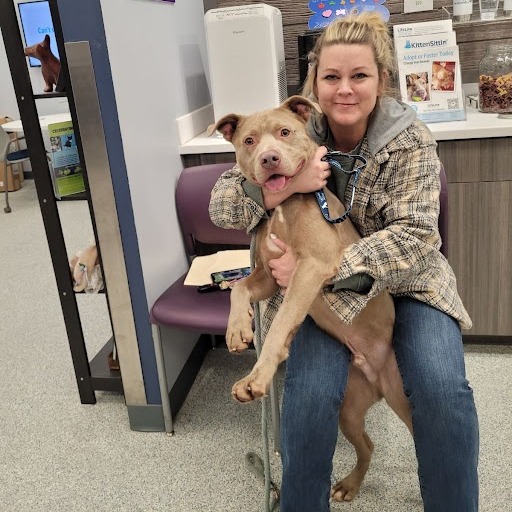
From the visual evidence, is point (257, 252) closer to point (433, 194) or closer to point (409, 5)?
point (433, 194)

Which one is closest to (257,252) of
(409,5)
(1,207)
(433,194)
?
(433,194)

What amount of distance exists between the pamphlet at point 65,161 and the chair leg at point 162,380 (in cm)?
56

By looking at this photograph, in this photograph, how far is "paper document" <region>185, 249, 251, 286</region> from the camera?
2.14 metres

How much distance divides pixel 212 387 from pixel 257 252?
108 cm

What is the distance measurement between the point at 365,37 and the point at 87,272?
50.6 inches

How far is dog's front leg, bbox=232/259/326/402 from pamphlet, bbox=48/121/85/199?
3.33 ft

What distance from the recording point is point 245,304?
52.2 inches

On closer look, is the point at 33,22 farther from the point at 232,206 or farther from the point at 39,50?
the point at 232,206

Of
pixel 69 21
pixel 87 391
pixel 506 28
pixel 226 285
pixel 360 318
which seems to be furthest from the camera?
pixel 506 28

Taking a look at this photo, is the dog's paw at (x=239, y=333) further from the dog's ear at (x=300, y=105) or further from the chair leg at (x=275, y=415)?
the chair leg at (x=275, y=415)

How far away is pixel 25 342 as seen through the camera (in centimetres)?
289

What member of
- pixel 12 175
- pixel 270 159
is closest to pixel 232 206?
pixel 270 159

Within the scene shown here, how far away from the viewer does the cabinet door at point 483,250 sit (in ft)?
7.38

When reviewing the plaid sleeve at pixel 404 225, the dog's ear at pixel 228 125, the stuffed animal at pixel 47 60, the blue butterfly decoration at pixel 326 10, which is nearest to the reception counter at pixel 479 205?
the stuffed animal at pixel 47 60
